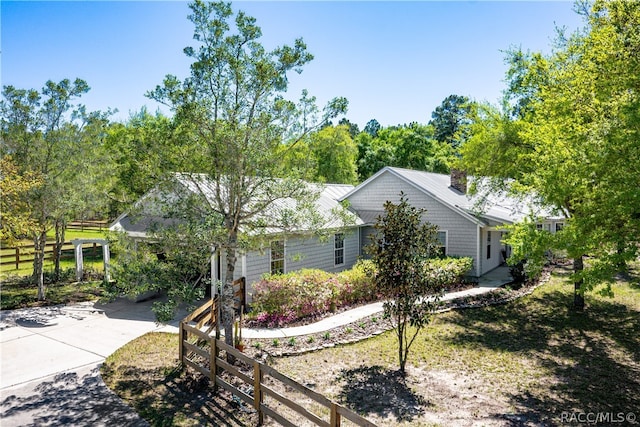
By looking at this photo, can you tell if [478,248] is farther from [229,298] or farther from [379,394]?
[229,298]

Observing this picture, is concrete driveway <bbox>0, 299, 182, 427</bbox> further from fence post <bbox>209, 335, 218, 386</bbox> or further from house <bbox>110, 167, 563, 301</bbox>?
house <bbox>110, 167, 563, 301</bbox>

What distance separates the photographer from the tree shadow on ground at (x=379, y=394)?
7035 mm

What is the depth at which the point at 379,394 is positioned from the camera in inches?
301

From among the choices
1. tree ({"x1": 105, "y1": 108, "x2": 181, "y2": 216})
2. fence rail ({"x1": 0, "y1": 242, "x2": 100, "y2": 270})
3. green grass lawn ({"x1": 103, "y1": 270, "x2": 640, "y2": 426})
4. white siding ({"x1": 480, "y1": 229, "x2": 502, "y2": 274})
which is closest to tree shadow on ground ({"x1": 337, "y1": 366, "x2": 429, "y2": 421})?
Result: green grass lawn ({"x1": 103, "y1": 270, "x2": 640, "y2": 426})

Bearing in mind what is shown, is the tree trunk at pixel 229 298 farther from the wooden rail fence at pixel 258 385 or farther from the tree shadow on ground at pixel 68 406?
the tree shadow on ground at pixel 68 406

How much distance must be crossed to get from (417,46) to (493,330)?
10340 mm

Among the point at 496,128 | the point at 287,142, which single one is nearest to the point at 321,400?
the point at 287,142

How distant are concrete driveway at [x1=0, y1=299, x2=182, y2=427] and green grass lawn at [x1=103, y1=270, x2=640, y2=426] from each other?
45 cm

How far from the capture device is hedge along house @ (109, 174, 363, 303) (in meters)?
8.68

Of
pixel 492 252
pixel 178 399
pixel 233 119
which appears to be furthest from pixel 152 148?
pixel 492 252

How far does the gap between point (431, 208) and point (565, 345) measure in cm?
963

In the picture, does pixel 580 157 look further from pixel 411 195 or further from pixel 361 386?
pixel 411 195

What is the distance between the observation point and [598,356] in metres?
9.87

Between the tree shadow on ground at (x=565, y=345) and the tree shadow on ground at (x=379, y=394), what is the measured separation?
1857 millimetres
